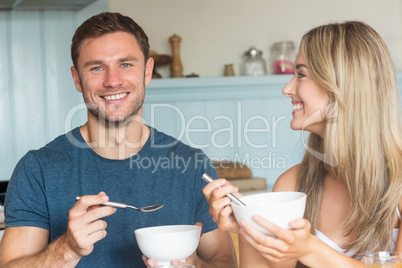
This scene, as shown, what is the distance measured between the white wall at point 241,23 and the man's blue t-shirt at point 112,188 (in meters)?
1.74

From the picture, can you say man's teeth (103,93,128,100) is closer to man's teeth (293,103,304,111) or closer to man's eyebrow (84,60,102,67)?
man's eyebrow (84,60,102,67)

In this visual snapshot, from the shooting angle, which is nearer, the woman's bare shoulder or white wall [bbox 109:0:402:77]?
the woman's bare shoulder

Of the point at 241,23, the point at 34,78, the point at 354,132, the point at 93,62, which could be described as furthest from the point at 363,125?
the point at 34,78

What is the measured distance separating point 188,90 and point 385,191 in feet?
6.46

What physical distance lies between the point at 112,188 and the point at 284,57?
77.5 inches

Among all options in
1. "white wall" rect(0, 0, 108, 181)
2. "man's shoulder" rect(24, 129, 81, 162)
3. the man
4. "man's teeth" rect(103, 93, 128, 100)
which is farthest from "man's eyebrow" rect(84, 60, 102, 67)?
"white wall" rect(0, 0, 108, 181)

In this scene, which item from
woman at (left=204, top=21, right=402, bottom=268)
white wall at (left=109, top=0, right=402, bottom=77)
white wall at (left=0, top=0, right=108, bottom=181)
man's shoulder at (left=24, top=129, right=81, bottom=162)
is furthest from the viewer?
white wall at (left=109, top=0, right=402, bottom=77)

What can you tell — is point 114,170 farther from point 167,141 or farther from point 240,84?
point 240,84

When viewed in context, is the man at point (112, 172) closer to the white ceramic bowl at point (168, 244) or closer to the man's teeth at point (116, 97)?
the man's teeth at point (116, 97)

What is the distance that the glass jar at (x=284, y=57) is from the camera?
10.9 ft

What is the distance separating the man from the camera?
5.05 feet

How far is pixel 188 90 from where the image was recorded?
3307 millimetres

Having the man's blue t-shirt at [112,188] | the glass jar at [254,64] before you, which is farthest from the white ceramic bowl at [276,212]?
the glass jar at [254,64]

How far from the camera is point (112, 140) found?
1657 mm
